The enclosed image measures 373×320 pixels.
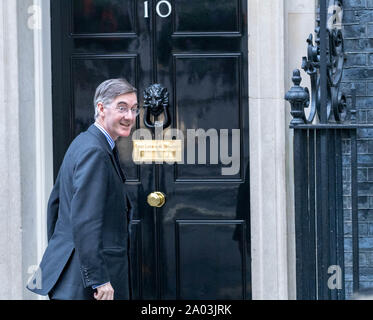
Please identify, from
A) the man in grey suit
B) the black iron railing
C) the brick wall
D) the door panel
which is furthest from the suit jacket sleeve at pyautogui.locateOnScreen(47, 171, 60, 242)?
the brick wall

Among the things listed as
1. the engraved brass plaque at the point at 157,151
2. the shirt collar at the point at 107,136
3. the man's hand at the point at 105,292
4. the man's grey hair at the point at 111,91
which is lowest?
the man's hand at the point at 105,292

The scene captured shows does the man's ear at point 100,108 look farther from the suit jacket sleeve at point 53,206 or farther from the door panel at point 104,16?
the door panel at point 104,16

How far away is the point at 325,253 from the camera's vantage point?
4652 mm

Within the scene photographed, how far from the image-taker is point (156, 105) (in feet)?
19.7

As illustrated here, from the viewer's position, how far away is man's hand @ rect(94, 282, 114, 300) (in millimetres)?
4160

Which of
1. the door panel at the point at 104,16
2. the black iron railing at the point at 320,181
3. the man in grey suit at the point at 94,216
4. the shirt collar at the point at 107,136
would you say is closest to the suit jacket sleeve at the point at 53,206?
the man in grey suit at the point at 94,216

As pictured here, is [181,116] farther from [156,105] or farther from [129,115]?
[129,115]

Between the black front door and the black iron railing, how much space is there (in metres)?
1.28

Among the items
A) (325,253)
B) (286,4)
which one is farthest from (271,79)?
(325,253)

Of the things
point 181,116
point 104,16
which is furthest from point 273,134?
point 104,16

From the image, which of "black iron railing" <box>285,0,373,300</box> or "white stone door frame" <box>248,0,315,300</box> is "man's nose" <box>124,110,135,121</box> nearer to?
"black iron railing" <box>285,0,373,300</box>

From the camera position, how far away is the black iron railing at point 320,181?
462 centimetres

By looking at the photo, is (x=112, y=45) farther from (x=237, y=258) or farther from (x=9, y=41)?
(x=237, y=258)

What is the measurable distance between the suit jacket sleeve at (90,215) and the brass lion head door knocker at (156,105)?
1867 mm
